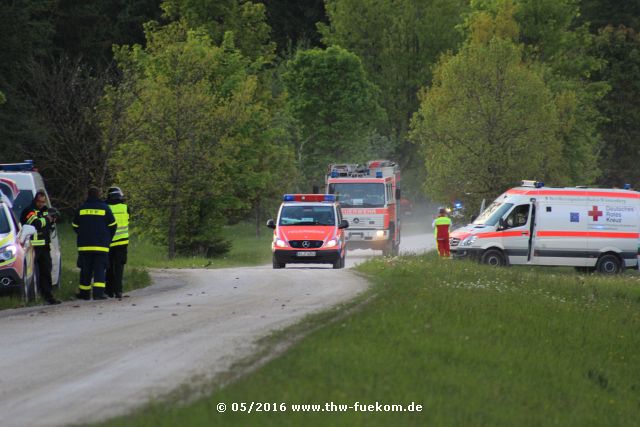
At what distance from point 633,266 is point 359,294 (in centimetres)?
2019

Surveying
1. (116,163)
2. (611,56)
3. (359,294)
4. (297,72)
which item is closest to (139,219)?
(116,163)

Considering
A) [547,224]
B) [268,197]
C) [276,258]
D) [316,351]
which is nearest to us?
[316,351]

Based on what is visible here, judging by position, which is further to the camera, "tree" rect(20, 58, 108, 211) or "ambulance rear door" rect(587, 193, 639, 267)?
"tree" rect(20, 58, 108, 211)

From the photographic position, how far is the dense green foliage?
50844 millimetres

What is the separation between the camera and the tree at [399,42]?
3649 inches

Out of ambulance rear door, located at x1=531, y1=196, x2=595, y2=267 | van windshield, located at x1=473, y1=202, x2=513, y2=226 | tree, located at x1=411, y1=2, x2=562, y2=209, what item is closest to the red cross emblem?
ambulance rear door, located at x1=531, y1=196, x2=595, y2=267

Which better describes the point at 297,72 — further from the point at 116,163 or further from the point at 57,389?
the point at 57,389

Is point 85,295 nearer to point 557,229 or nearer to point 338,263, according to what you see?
point 338,263

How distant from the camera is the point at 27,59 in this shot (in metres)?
64.6

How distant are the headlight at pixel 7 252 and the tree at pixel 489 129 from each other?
3223cm

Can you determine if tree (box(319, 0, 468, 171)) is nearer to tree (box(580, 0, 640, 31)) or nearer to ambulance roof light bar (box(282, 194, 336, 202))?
tree (box(580, 0, 640, 31))

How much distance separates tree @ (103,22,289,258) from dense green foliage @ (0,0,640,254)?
0.18 m

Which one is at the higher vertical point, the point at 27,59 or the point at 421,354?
the point at 27,59

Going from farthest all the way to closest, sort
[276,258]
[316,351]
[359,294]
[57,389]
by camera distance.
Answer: [276,258], [359,294], [316,351], [57,389]
